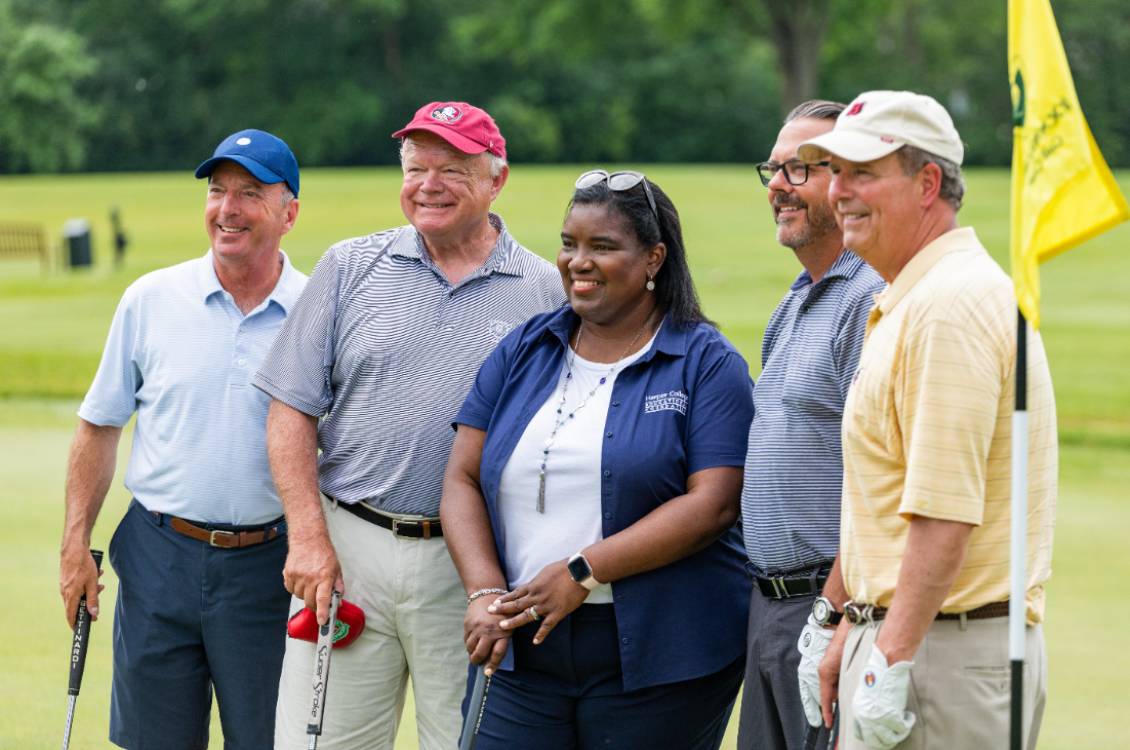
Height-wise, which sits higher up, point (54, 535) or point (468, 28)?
point (468, 28)

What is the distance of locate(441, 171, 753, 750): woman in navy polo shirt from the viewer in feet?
11.6

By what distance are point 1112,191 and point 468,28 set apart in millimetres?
44968

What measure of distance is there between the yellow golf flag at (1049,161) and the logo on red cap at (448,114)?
171 cm

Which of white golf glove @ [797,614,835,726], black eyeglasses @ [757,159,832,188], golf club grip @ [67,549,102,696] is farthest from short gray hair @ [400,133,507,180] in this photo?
white golf glove @ [797,614,835,726]

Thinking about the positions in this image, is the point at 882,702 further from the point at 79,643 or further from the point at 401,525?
the point at 79,643

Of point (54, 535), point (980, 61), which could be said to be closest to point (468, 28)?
point (980, 61)

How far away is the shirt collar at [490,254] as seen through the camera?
13.3 feet

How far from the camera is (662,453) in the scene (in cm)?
353

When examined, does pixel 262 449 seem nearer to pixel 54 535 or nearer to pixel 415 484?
pixel 415 484

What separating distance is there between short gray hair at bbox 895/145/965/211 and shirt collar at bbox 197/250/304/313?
197cm

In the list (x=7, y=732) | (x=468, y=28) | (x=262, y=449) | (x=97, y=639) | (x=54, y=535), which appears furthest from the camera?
(x=468, y=28)

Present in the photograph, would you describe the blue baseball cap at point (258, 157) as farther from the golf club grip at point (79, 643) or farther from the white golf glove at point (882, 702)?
the white golf glove at point (882, 702)

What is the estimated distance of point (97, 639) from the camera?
628 cm

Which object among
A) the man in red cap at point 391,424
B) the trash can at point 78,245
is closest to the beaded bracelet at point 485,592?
the man in red cap at point 391,424
